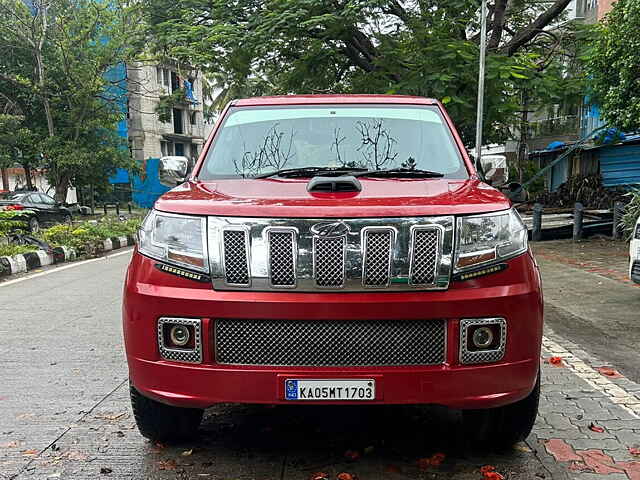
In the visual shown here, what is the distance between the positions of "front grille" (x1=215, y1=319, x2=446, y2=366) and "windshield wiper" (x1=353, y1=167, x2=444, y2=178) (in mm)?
1088

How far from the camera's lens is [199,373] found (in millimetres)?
2600

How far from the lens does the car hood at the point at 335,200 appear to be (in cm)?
260

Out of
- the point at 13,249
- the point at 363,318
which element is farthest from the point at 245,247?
the point at 13,249

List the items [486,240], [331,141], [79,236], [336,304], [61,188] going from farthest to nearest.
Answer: [61,188] → [79,236] → [331,141] → [486,240] → [336,304]

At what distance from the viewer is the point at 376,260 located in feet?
8.36

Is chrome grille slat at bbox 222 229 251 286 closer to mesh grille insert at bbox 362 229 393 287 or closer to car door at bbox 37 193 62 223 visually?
mesh grille insert at bbox 362 229 393 287

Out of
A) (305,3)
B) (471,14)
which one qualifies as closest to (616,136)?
(471,14)

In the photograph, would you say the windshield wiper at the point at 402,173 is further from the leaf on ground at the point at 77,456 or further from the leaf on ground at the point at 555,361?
the leaf on ground at the point at 555,361

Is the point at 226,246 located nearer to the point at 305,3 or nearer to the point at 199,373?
the point at 199,373

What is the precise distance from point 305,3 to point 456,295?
1140cm

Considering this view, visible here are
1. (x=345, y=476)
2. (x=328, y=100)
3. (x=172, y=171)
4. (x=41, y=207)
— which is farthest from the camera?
(x=41, y=207)

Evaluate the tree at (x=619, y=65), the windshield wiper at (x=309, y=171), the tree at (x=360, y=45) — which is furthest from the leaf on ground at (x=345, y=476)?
the tree at (x=619, y=65)

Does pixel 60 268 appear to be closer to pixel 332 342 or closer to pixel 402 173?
pixel 402 173

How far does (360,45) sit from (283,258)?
1368 cm
